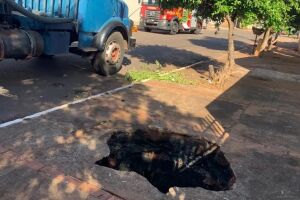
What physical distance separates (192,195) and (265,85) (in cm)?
832

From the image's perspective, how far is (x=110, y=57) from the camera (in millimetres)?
10508

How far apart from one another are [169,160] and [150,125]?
119 cm

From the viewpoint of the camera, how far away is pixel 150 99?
8688 millimetres

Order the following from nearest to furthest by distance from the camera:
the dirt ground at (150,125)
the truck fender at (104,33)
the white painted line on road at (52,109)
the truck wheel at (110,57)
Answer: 1. the dirt ground at (150,125)
2. the white painted line on road at (52,109)
3. the truck fender at (104,33)
4. the truck wheel at (110,57)

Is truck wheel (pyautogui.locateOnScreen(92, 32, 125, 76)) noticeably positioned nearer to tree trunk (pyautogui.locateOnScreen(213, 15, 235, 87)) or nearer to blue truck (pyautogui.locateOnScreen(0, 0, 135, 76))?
blue truck (pyautogui.locateOnScreen(0, 0, 135, 76))

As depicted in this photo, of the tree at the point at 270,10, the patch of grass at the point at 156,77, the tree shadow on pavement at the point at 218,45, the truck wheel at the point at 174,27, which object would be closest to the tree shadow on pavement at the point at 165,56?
the patch of grass at the point at 156,77

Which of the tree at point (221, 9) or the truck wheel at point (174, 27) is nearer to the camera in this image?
the tree at point (221, 9)

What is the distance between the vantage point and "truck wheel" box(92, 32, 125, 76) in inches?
405

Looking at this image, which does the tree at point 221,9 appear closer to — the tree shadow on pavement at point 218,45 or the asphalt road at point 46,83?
the asphalt road at point 46,83

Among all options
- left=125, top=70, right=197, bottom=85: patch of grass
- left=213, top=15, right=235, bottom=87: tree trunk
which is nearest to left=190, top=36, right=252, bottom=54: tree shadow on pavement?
left=213, top=15, right=235, bottom=87: tree trunk

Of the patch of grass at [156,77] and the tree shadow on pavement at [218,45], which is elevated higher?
the patch of grass at [156,77]

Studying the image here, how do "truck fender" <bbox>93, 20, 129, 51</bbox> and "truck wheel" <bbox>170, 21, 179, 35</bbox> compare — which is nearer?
"truck fender" <bbox>93, 20, 129, 51</bbox>

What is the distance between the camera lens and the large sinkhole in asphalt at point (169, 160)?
5.21 m

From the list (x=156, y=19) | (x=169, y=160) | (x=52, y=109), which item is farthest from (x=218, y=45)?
(x=169, y=160)
